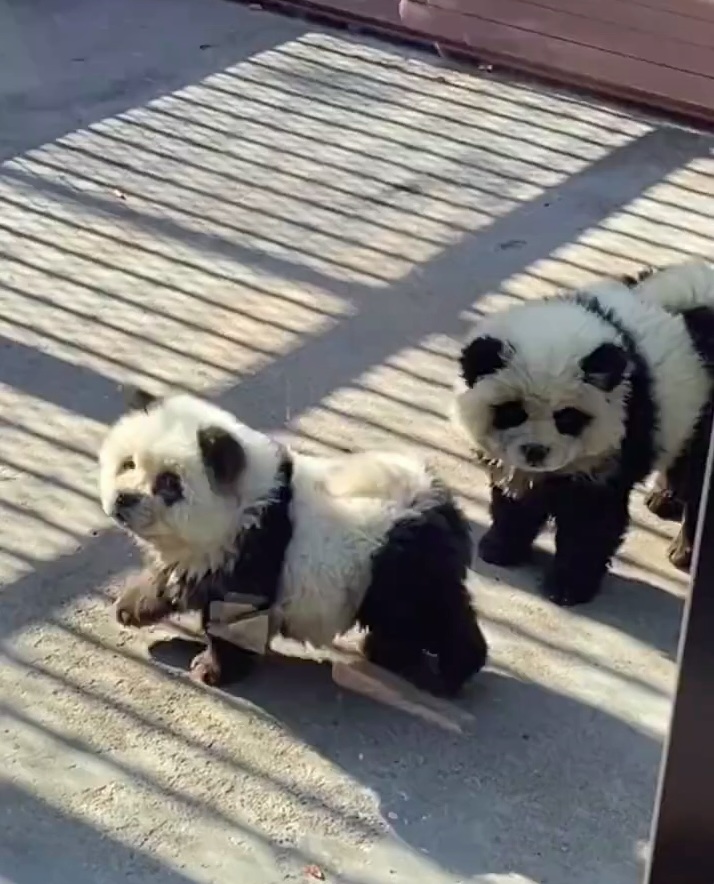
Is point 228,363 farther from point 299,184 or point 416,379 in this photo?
point 299,184

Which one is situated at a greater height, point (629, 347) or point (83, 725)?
point (629, 347)

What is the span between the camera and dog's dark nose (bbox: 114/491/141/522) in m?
2.85

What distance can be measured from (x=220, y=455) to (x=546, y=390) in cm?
67

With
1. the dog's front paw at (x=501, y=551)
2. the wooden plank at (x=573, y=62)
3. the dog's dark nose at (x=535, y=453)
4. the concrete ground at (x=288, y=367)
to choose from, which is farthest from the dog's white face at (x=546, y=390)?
the wooden plank at (x=573, y=62)

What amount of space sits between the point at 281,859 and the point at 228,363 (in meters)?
1.77

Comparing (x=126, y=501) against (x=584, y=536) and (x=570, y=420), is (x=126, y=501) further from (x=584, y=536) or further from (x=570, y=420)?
(x=584, y=536)

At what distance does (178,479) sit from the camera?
285cm

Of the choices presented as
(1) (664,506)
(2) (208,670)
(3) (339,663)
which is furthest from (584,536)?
(2) (208,670)

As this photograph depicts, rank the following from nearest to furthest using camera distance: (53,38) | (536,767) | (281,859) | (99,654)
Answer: (281,859)
(536,767)
(99,654)
(53,38)


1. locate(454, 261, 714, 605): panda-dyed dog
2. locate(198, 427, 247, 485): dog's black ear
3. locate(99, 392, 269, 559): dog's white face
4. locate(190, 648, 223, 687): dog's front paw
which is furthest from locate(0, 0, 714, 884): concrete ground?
locate(198, 427, 247, 485): dog's black ear

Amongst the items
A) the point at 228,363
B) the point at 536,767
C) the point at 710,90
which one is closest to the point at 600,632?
the point at 536,767

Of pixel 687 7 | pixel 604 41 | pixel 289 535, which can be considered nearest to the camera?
pixel 289 535

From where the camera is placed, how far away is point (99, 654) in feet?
10.3

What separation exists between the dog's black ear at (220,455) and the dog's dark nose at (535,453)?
599 mm
